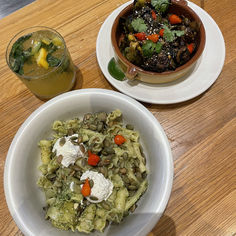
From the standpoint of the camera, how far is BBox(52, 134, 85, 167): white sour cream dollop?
46.6 inches

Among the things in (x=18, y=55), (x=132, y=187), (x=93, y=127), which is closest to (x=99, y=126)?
(x=93, y=127)

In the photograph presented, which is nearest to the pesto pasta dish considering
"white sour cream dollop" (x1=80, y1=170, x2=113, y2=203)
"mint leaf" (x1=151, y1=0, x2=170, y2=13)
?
"white sour cream dollop" (x1=80, y1=170, x2=113, y2=203)

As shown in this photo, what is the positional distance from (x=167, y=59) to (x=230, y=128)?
0.59m

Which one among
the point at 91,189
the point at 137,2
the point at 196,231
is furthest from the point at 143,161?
the point at 137,2

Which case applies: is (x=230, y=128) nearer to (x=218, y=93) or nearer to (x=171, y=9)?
(x=218, y=93)

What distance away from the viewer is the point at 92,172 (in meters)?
1.15

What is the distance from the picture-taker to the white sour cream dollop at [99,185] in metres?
1.11

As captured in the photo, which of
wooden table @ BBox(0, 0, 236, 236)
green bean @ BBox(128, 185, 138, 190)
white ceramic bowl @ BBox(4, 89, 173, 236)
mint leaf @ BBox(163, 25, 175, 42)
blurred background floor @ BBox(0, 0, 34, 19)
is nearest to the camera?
white ceramic bowl @ BBox(4, 89, 173, 236)

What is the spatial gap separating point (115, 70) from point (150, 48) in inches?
10.6

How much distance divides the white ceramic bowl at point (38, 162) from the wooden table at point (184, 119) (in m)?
0.26

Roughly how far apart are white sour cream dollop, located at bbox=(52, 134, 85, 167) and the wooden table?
0.47 m

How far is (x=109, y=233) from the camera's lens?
110 cm

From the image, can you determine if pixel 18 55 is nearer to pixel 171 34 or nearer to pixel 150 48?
pixel 150 48

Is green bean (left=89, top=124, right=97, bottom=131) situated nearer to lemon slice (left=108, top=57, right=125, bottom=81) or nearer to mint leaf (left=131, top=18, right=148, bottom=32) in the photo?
lemon slice (left=108, top=57, right=125, bottom=81)
